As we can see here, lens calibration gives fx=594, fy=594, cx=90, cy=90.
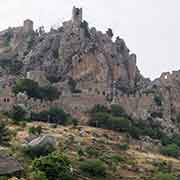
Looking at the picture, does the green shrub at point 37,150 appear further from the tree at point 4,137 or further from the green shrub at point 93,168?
the green shrub at point 93,168

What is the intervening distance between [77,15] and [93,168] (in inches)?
1807

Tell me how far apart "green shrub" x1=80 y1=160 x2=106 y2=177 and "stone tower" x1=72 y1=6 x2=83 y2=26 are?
42972mm

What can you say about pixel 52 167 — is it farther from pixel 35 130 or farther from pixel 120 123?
pixel 120 123

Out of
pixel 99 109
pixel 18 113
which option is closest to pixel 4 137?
pixel 18 113

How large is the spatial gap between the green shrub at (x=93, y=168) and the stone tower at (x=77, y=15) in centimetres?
4297

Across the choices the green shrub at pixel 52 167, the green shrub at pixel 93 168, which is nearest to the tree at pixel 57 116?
the green shrub at pixel 93 168

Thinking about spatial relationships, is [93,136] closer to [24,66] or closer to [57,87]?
[57,87]

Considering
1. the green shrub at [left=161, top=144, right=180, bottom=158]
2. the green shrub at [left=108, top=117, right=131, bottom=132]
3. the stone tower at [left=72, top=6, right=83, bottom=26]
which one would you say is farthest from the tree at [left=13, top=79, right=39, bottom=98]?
the green shrub at [left=161, top=144, right=180, bottom=158]

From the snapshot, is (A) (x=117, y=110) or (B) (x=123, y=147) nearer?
(B) (x=123, y=147)

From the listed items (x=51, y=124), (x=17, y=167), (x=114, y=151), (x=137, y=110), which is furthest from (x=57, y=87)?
(x=17, y=167)

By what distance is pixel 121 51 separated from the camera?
8775cm

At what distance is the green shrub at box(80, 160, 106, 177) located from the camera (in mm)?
45125

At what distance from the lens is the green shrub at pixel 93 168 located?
4512cm

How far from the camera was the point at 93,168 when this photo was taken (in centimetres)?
4522
